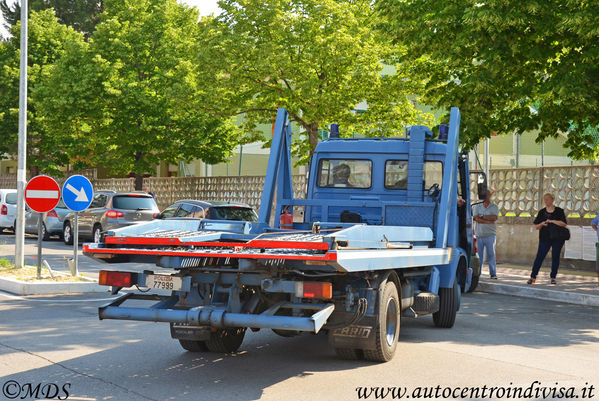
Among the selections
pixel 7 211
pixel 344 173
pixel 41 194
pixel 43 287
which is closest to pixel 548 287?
pixel 344 173

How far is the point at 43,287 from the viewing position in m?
12.7

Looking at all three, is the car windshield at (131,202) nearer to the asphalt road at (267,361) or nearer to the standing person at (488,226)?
the standing person at (488,226)

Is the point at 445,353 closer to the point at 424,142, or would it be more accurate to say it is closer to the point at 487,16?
the point at 424,142

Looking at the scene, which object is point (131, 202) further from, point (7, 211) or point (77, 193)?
point (77, 193)

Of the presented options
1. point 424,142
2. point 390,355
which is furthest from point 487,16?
point 390,355

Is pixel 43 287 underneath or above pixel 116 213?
underneath

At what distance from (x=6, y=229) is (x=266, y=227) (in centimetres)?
2608

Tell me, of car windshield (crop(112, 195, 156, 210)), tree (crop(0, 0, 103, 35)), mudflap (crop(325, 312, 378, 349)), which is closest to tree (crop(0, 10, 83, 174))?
tree (crop(0, 0, 103, 35))

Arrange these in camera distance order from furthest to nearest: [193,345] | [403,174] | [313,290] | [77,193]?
[77,193] < [403,174] < [193,345] < [313,290]

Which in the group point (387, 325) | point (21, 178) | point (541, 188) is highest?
point (541, 188)

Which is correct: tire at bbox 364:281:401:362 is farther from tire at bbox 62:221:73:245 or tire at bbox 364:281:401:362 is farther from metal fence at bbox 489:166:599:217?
tire at bbox 62:221:73:245

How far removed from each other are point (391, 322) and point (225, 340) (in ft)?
5.40

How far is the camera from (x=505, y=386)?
21.2ft

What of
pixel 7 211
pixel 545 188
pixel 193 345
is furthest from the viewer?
pixel 7 211
